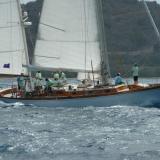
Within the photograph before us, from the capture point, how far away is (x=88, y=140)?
3180 cm

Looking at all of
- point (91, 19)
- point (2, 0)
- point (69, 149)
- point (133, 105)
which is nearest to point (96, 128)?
point (69, 149)

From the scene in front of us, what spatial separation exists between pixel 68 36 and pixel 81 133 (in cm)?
1953

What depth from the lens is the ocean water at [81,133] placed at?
28.5m

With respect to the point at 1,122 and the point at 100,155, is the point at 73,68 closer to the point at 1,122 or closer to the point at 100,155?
the point at 1,122

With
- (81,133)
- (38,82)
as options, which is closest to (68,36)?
(38,82)

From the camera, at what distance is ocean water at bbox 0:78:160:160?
2847 centimetres

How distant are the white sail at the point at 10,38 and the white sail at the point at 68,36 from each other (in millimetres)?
2511

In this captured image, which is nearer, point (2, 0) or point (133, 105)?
point (133, 105)

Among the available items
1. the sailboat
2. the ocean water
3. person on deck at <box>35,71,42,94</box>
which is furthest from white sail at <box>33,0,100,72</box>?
the ocean water

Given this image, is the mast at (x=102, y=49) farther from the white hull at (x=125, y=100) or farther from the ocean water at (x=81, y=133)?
the ocean water at (x=81, y=133)

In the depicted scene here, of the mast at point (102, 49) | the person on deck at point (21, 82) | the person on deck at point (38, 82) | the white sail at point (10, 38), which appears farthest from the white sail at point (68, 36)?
the white sail at point (10, 38)

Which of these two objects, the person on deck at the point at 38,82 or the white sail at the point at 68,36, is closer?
the white sail at the point at 68,36

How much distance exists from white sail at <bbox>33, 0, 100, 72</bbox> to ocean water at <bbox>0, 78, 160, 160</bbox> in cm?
496

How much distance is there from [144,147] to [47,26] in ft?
82.3
